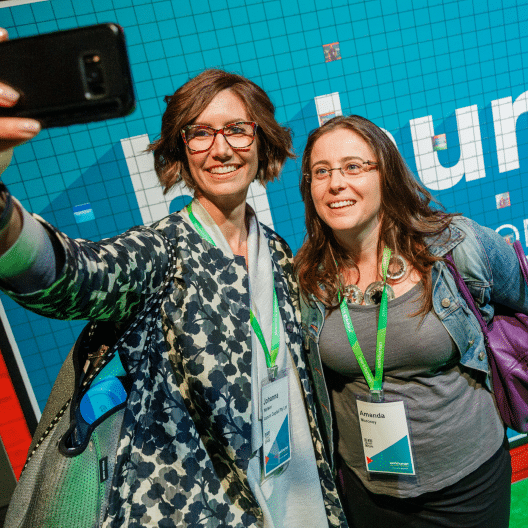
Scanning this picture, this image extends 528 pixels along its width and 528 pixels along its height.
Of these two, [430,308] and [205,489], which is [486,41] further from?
[205,489]

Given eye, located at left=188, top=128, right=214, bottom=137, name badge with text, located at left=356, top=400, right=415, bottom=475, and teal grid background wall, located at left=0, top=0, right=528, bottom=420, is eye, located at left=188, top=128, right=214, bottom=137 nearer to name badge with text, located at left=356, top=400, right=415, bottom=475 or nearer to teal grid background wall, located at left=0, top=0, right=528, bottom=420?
teal grid background wall, located at left=0, top=0, right=528, bottom=420

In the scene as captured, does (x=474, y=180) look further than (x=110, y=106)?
Yes

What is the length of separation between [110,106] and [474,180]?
233 cm

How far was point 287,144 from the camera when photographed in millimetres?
1621

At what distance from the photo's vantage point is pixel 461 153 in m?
2.39

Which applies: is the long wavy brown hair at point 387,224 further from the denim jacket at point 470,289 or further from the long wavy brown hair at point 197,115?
the long wavy brown hair at point 197,115

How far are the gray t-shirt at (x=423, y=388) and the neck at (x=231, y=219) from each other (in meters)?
0.41

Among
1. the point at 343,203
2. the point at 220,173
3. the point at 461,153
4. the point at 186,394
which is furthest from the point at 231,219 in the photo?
the point at 461,153

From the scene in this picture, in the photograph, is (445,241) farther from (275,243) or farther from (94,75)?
(94,75)

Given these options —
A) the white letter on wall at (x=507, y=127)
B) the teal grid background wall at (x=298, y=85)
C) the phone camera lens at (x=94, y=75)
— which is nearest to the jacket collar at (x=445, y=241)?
the teal grid background wall at (x=298, y=85)

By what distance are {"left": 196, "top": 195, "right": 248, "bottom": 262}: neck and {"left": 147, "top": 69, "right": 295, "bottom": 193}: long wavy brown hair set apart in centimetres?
15

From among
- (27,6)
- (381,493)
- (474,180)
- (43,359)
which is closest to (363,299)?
(381,493)

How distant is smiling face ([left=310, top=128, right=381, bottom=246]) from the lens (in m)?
1.37

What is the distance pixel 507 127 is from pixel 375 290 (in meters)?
1.74
